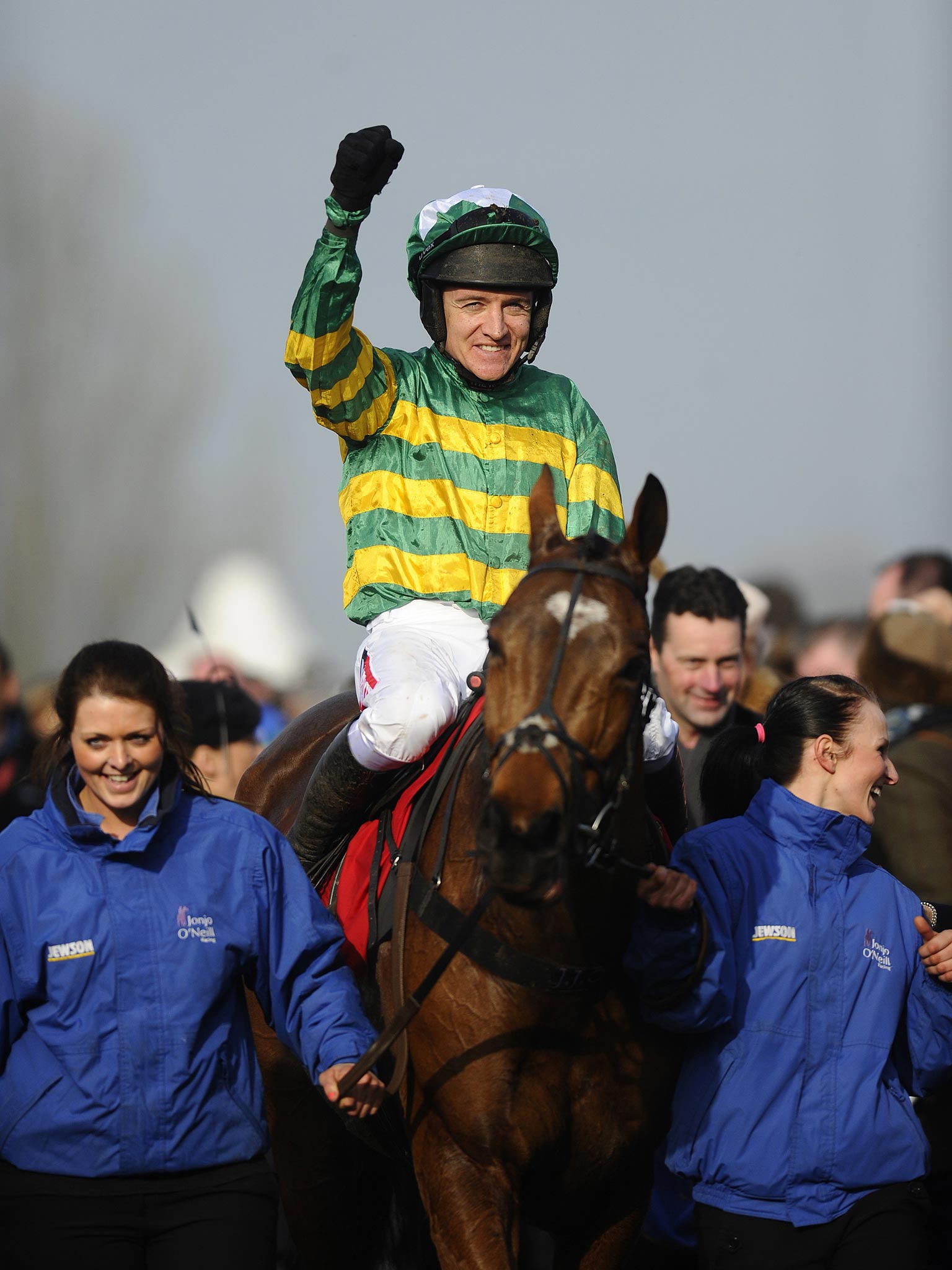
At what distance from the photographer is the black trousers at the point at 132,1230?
9.93 ft

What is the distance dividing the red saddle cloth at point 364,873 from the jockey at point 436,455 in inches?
3.1

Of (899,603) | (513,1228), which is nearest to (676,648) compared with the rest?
(899,603)

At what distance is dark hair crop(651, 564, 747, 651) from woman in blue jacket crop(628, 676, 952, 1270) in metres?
2.37

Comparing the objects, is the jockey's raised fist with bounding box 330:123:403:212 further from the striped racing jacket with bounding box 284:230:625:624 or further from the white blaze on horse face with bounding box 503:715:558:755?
the white blaze on horse face with bounding box 503:715:558:755

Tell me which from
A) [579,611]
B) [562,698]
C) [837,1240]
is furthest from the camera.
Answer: [837,1240]

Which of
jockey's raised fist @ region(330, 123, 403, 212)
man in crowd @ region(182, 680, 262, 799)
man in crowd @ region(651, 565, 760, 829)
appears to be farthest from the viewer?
man in crowd @ region(182, 680, 262, 799)

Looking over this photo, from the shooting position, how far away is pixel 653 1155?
3.63m

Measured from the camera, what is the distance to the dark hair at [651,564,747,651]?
20.2 ft

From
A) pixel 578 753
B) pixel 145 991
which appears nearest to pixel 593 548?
pixel 578 753

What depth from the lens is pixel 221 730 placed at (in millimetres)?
6766

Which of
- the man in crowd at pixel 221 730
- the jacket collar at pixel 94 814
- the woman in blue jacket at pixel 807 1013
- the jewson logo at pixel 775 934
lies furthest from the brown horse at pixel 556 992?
the man in crowd at pixel 221 730

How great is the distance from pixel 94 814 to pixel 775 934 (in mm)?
1512

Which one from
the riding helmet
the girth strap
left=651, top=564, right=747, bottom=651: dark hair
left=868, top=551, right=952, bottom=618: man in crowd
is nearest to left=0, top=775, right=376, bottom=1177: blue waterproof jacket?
the girth strap

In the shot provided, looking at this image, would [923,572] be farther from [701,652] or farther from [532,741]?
[532,741]
